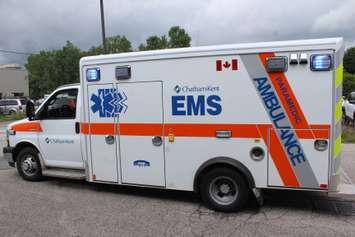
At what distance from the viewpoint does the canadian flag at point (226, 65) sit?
22.3ft

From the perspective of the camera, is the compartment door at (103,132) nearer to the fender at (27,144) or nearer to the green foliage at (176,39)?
the fender at (27,144)

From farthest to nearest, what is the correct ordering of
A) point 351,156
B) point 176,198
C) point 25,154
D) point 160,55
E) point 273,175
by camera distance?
point 351,156 → point 25,154 → point 176,198 → point 160,55 → point 273,175

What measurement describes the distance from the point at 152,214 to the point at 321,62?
328 cm

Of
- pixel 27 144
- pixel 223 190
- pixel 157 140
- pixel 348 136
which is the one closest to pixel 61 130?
pixel 27 144

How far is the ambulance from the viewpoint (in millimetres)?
6461

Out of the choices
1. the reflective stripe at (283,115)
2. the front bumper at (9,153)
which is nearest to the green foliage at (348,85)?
the front bumper at (9,153)

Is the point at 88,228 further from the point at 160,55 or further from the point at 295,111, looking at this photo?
the point at 295,111

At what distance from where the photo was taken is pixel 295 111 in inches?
258

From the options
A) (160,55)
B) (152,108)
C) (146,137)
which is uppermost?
(160,55)

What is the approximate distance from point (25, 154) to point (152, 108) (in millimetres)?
3531

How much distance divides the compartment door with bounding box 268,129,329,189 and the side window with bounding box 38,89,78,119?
3898mm

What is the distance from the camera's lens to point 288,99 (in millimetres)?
6582

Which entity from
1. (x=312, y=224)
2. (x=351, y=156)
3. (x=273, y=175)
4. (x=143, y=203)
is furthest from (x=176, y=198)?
(x=351, y=156)

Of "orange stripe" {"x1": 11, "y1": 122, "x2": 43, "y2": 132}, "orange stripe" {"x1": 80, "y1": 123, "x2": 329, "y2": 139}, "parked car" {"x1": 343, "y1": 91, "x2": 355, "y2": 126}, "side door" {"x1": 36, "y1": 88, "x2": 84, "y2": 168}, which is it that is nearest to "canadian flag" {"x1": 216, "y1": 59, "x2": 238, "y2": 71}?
"orange stripe" {"x1": 80, "y1": 123, "x2": 329, "y2": 139}
